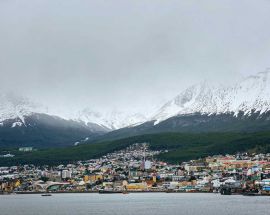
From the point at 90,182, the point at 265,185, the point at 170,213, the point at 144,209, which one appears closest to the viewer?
the point at 170,213

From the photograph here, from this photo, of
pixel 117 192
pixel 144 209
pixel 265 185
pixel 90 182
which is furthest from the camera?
pixel 90 182

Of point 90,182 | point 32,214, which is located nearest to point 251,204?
point 32,214

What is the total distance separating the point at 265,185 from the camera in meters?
145

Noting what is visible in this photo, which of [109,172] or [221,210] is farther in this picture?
[109,172]

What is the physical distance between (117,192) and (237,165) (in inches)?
953

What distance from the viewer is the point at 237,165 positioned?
178 m

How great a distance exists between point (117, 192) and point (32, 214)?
69033mm

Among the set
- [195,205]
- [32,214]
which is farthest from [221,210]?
[32,214]

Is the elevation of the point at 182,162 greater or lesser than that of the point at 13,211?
greater

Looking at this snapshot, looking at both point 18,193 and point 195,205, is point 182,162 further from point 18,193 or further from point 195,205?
point 195,205

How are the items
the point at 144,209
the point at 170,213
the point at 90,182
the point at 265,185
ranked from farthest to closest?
the point at 90,182, the point at 265,185, the point at 144,209, the point at 170,213

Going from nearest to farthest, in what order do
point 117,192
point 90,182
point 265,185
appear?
point 265,185 → point 117,192 → point 90,182

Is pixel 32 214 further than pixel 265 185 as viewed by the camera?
No

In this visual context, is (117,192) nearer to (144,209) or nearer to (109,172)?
(109,172)
